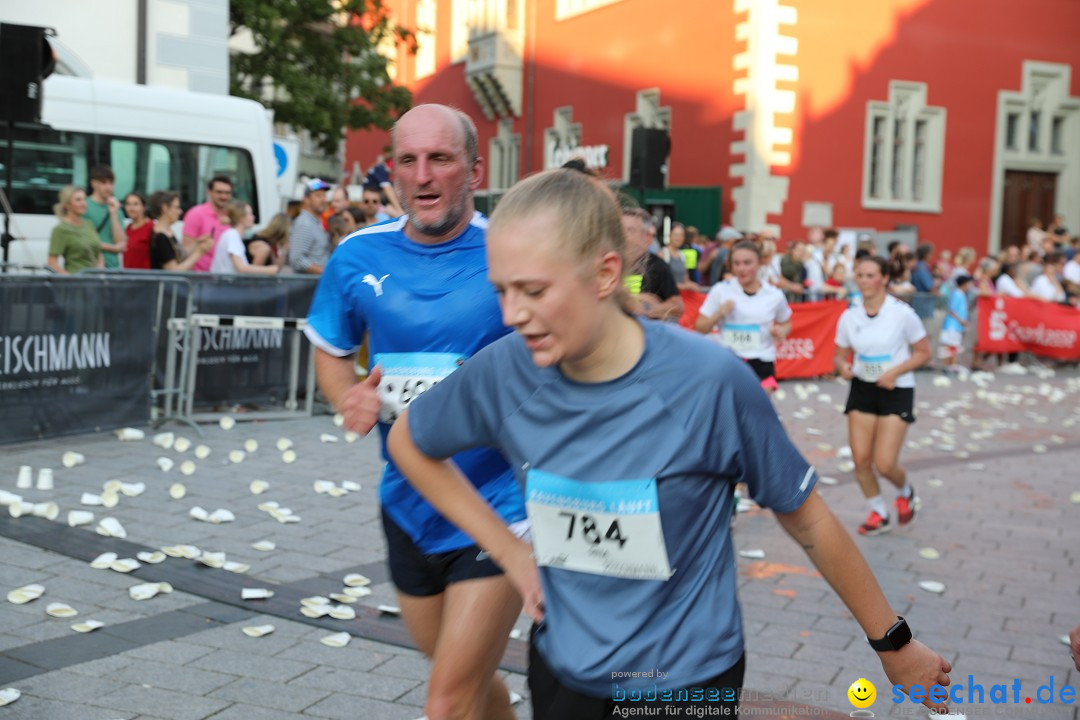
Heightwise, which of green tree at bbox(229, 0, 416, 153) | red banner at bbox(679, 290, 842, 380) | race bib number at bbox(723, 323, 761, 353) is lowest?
red banner at bbox(679, 290, 842, 380)

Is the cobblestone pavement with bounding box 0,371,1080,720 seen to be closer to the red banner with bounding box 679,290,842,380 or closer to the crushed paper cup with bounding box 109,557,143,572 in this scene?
the crushed paper cup with bounding box 109,557,143,572

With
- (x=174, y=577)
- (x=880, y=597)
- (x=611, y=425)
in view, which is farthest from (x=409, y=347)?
(x=174, y=577)

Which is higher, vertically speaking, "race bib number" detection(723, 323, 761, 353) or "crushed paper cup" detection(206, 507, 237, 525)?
"race bib number" detection(723, 323, 761, 353)

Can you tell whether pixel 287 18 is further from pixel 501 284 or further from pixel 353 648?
pixel 501 284

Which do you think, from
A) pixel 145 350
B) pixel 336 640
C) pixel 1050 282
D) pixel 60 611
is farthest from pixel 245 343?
pixel 1050 282

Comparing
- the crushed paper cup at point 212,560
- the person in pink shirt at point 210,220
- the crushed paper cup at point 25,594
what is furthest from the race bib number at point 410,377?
the person in pink shirt at point 210,220

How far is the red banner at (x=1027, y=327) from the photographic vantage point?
20141mm

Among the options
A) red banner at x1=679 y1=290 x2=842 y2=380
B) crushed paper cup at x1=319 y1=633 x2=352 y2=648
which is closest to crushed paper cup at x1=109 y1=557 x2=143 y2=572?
crushed paper cup at x1=319 y1=633 x2=352 y2=648

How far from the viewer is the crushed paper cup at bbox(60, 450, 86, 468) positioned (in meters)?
8.68

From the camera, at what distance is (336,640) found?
5059 mm

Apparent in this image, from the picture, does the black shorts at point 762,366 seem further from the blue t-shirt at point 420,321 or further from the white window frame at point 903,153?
the white window frame at point 903,153

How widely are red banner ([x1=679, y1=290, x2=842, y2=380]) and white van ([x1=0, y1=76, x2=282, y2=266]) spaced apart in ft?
21.7

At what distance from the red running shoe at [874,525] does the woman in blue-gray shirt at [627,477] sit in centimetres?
570

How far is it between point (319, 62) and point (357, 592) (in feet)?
90.4
